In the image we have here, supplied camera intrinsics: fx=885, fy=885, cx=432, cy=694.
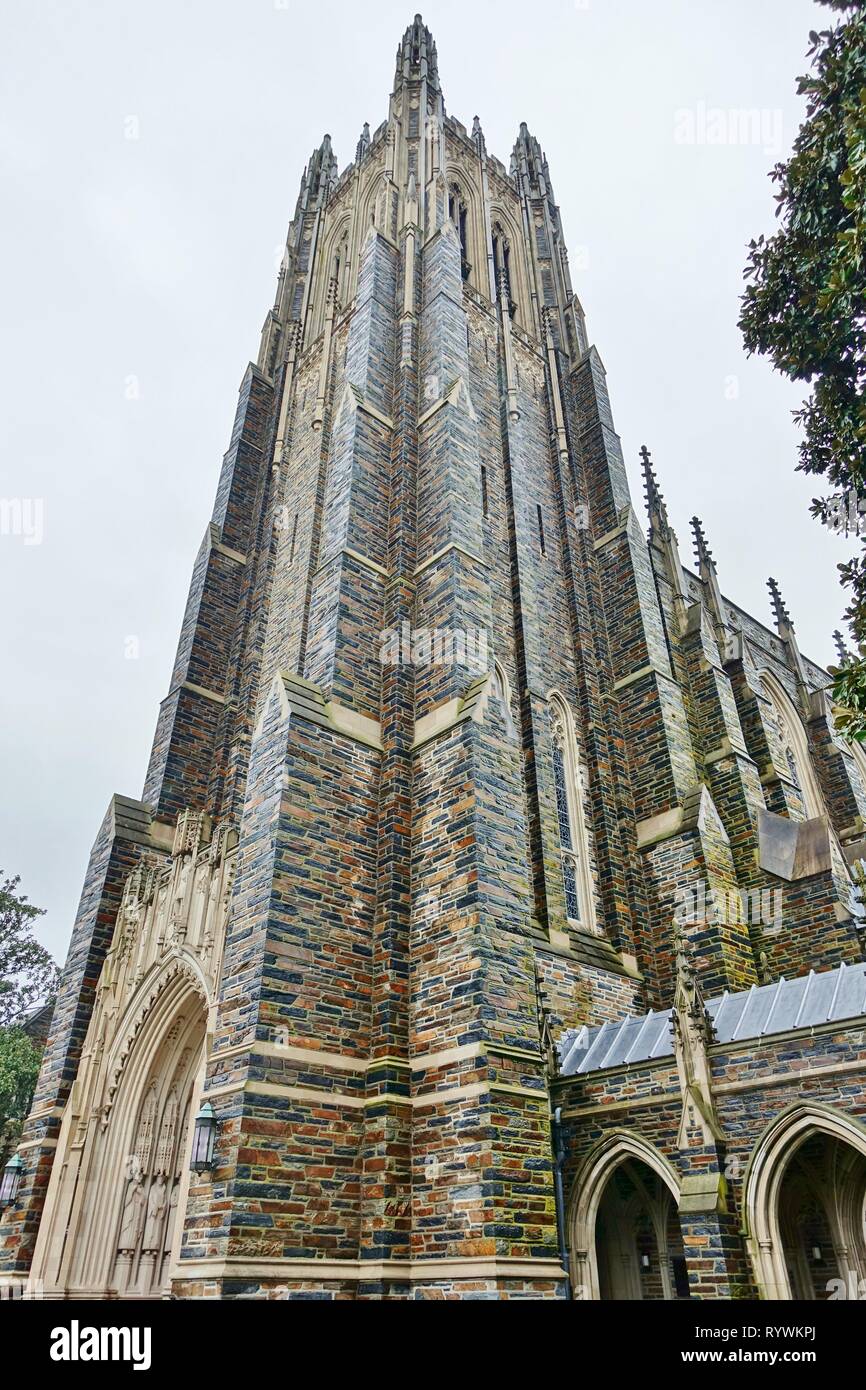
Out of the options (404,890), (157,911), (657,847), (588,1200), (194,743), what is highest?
(194,743)

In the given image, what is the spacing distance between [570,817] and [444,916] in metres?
5.84

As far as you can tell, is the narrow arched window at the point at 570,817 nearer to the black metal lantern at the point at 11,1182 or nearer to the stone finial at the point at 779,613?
the black metal lantern at the point at 11,1182

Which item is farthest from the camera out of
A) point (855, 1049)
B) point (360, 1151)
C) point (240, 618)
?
point (240, 618)

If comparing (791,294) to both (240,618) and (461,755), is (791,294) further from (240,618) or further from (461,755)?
(240,618)

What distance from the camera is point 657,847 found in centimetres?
1493

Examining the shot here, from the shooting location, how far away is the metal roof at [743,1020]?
30.4 ft

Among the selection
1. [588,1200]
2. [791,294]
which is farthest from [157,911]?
[791,294]

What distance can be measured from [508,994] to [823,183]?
9248mm

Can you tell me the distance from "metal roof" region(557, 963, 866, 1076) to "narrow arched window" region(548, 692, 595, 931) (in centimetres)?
260

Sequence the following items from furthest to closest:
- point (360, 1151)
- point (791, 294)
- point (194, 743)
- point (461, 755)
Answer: point (194, 743), point (461, 755), point (791, 294), point (360, 1151)

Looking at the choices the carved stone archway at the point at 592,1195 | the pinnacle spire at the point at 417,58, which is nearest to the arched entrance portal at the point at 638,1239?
→ the carved stone archway at the point at 592,1195

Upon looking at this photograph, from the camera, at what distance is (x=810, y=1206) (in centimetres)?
1002

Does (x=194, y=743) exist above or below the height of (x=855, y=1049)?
above
